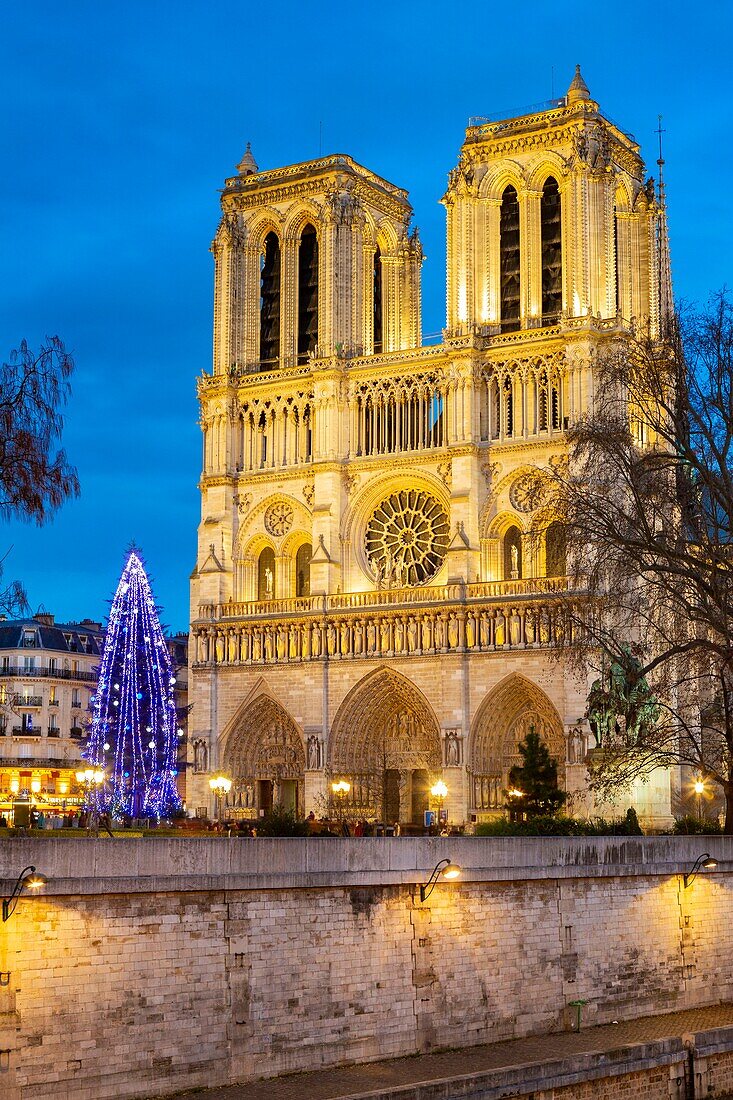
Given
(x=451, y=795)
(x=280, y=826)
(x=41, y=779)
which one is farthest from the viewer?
(x=41, y=779)

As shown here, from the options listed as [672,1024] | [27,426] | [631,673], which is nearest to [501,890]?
[672,1024]

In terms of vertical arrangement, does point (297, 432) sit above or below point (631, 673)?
above

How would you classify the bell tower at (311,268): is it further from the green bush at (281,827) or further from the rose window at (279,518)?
the green bush at (281,827)

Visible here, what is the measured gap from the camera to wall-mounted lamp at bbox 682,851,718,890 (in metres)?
26.6

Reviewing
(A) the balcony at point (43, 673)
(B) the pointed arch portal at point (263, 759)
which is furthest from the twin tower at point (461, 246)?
(A) the balcony at point (43, 673)

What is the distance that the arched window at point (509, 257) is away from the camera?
5000 cm

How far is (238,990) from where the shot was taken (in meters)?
19.3

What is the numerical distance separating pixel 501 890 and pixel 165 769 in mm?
21164

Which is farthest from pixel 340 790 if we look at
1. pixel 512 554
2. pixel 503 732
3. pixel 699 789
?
pixel 699 789

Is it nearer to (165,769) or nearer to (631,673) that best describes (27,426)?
(631,673)

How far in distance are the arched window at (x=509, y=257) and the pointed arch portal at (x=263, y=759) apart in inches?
525

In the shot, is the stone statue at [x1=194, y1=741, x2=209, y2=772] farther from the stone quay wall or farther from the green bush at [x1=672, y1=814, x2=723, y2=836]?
the stone quay wall

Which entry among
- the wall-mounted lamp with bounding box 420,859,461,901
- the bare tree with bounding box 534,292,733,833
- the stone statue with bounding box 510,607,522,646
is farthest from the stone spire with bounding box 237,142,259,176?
the wall-mounted lamp with bounding box 420,859,461,901

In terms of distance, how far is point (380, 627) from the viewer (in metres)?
48.2
